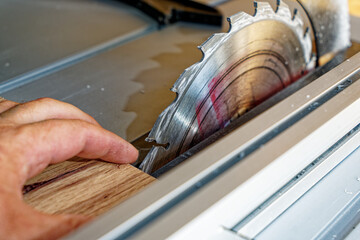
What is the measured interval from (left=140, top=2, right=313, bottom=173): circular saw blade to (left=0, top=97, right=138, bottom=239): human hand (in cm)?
9

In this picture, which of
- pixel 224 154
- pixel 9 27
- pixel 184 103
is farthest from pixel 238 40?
pixel 9 27

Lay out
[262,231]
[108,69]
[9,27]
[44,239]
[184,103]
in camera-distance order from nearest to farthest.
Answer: [44,239]
[262,231]
[184,103]
[108,69]
[9,27]

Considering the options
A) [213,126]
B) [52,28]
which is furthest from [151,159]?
[52,28]

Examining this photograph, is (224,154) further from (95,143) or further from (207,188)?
(95,143)

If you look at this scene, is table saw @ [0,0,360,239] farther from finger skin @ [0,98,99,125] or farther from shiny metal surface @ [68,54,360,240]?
finger skin @ [0,98,99,125]

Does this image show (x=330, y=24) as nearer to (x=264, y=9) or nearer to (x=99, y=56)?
(x=264, y=9)

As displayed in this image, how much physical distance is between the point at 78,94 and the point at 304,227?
632 millimetres

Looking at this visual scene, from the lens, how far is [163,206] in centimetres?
49

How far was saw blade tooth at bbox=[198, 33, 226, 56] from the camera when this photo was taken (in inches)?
28.3

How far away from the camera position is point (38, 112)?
0.60m

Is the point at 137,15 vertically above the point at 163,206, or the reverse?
the point at 137,15

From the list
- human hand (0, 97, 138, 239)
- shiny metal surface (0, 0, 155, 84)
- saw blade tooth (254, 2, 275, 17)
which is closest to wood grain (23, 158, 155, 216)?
human hand (0, 97, 138, 239)

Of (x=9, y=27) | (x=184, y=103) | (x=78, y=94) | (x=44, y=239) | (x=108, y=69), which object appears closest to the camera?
(x=44, y=239)

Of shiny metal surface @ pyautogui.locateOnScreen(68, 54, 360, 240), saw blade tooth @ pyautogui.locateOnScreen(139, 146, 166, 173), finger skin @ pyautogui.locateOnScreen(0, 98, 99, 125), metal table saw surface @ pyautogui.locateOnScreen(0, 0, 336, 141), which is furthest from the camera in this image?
metal table saw surface @ pyautogui.locateOnScreen(0, 0, 336, 141)
